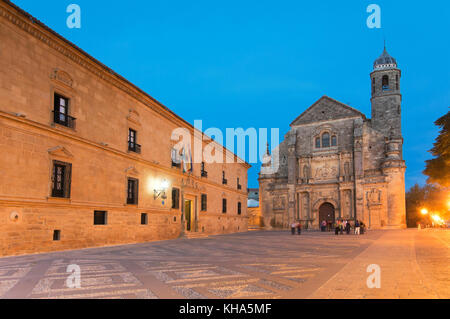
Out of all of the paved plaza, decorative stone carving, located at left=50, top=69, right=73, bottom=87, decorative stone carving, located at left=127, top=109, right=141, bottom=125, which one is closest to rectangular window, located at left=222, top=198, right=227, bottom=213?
decorative stone carving, located at left=127, top=109, right=141, bottom=125

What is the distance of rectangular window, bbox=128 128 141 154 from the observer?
2033cm

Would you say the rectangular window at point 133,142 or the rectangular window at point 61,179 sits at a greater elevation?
the rectangular window at point 133,142

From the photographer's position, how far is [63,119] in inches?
611

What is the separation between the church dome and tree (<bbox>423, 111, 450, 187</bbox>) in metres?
33.1

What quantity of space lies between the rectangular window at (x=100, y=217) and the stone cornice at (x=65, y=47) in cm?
664

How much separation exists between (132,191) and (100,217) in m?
3.20

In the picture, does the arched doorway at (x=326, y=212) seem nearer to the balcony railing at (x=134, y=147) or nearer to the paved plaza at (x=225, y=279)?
the balcony railing at (x=134, y=147)

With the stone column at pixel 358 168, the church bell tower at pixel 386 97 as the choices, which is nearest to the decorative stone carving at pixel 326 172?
the stone column at pixel 358 168

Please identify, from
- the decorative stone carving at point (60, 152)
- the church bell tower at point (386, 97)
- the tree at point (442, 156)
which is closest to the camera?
the decorative stone carving at point (60, 152)

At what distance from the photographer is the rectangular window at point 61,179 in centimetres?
1466

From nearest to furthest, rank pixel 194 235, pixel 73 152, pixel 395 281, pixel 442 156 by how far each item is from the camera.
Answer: pixel 395 281
pixel 73 152
pixel 442 156
pixel 194 235

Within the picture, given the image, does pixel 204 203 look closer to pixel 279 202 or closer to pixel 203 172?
pixel 203 172

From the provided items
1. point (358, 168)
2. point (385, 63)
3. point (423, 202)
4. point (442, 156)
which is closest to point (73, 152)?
point (442, 156)
